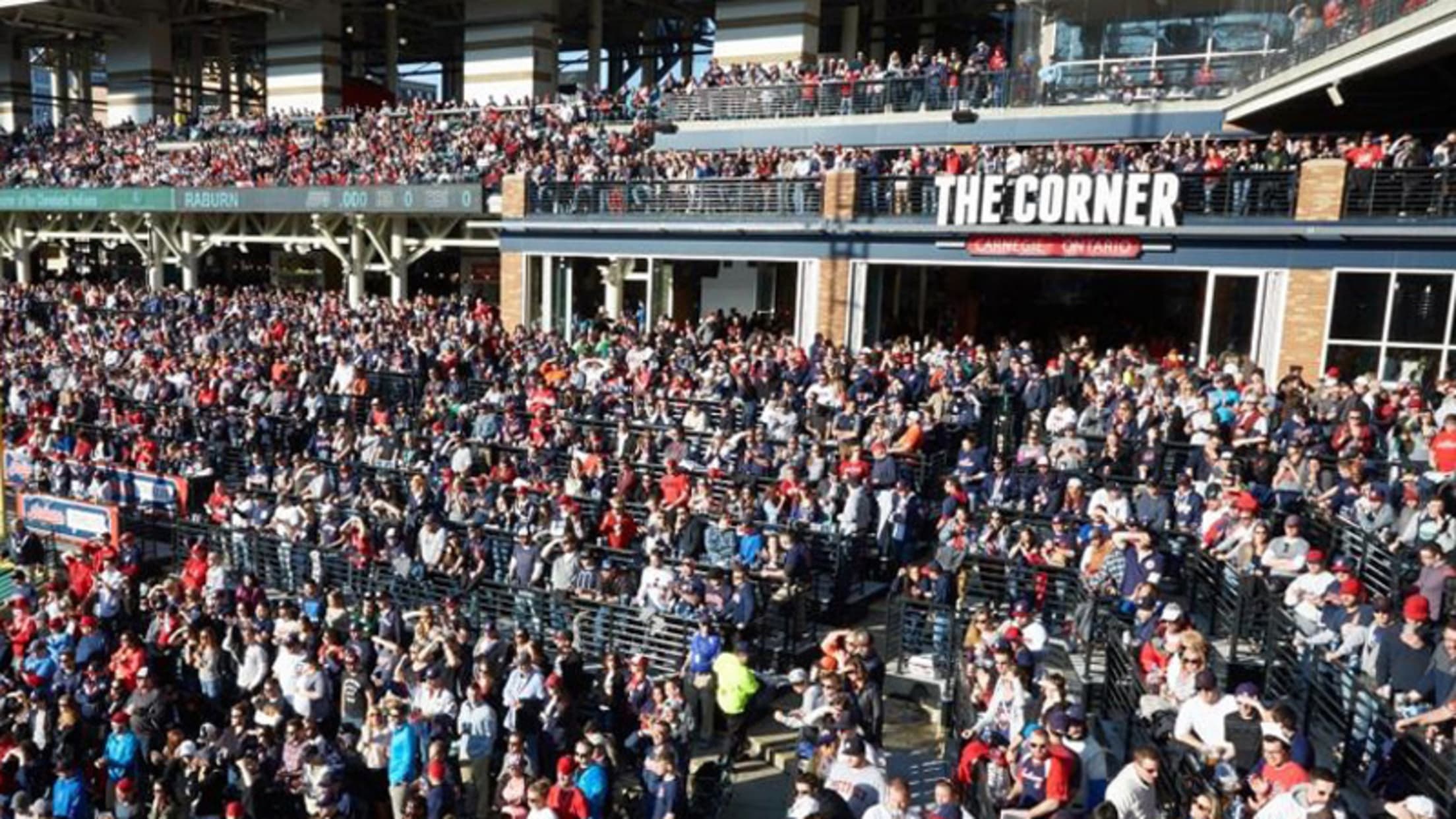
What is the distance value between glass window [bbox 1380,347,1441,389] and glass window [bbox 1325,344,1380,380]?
191 millimetres

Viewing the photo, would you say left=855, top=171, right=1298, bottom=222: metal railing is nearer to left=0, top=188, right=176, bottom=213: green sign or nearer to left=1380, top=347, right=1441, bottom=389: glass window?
left=1380, top=347, right=1441, bottom=389: glass window

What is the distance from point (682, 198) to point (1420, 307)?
13.0 meters

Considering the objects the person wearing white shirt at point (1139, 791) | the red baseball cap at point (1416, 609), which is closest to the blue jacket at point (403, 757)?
the person wearing white shirt at point (1139, 791)

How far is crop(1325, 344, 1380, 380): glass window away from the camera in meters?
17.4

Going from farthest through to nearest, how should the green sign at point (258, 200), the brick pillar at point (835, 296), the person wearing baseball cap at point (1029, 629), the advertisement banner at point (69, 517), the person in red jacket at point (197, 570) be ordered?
the green sign at point (258, 200) → the brick pillar at point (835, 296) → the advertisement banner at point (69, 517) → the person in red jacket at point (197, 570) → the person wearing baseball cap at point (1029, 629)

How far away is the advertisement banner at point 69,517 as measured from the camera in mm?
15336

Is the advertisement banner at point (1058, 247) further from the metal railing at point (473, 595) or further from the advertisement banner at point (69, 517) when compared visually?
the advertisement banner at point (69, 517)

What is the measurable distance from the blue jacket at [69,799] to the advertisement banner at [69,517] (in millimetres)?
6957

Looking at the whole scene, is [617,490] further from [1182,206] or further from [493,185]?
[493,185]

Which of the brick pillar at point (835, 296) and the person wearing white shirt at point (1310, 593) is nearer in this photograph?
the person wearing white shirt at point (1310, 593)

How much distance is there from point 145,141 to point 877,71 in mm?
28459

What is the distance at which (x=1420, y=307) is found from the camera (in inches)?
666

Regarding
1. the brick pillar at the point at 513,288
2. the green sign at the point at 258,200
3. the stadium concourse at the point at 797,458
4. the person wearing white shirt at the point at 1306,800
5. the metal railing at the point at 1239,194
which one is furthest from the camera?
the green sign at the point at 258,200

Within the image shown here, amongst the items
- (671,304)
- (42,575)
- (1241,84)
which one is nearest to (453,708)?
(42,575)
